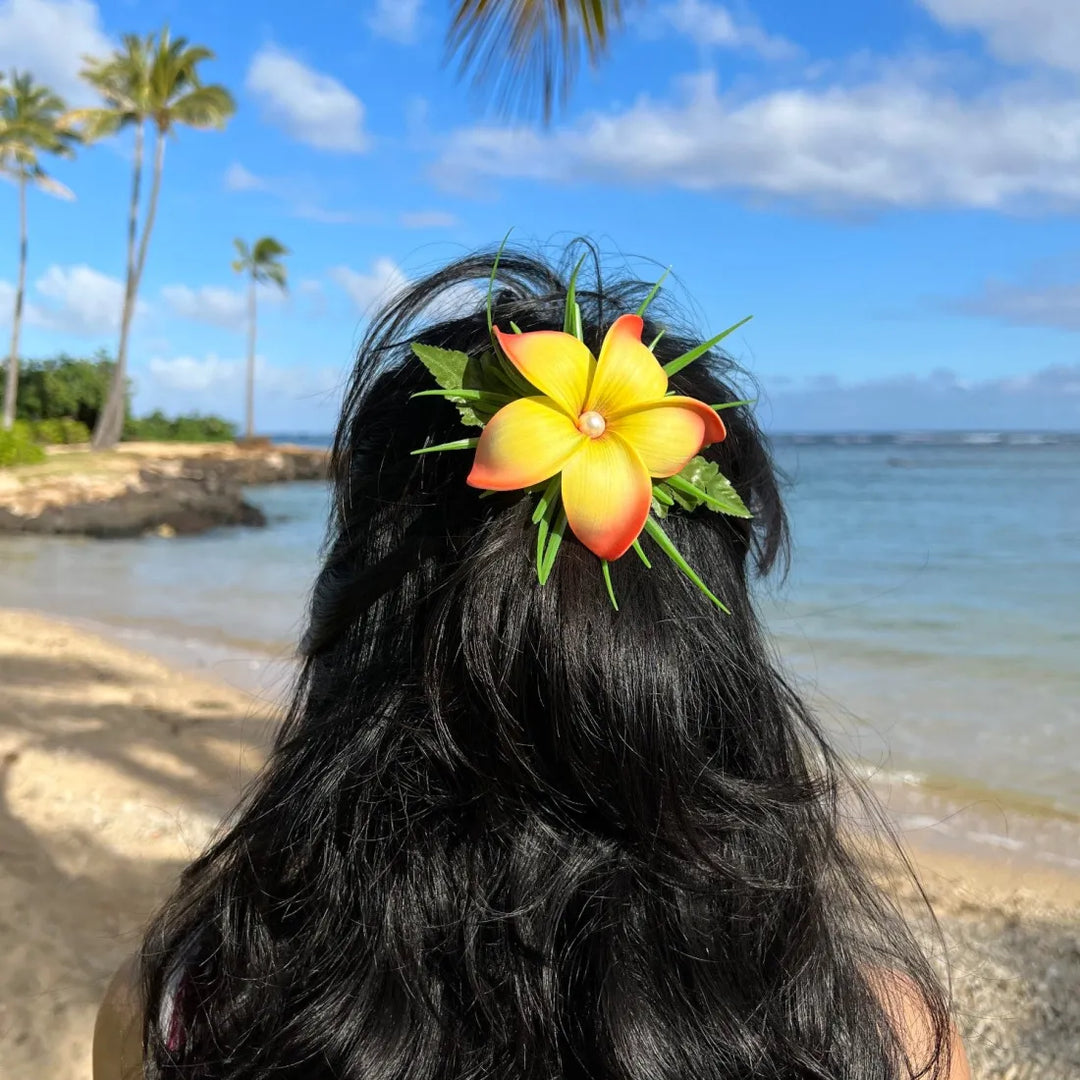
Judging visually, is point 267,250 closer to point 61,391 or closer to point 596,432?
point 61,391

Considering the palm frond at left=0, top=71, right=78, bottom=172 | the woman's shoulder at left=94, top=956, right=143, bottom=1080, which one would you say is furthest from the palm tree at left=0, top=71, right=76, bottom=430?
the woman's shoulder at left=94, top=956, right=143, bottom=1080

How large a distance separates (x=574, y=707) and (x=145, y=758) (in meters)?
4.21

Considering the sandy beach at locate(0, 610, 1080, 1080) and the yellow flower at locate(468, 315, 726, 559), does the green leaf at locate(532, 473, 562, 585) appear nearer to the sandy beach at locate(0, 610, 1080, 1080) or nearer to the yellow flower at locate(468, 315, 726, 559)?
the yellow flower at locate(468, 315, 726, 559)

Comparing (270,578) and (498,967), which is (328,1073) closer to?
(498,967)

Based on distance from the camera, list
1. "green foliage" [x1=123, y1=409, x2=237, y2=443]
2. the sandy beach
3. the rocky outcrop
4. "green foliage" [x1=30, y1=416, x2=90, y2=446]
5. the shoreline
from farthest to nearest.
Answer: "green foliage" [x1=123, y1=409, x2=237, y2=443]
"green foliage" [x1=30, y1=416, x2=90, y2=446]
the rocky outcrop
the shoreline
the sandy beach

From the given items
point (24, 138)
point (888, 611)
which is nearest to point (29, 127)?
point (24, 138)

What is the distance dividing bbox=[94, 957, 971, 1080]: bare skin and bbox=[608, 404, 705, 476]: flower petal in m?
0.65

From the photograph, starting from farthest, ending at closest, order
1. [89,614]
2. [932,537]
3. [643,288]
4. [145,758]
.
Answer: [932,537] < [89,614] < [145,758] < [643,288]

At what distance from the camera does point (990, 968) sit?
9.19ft

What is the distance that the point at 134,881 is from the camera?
3266 mm

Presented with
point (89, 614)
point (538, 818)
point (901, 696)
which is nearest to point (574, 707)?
point (538, 818)

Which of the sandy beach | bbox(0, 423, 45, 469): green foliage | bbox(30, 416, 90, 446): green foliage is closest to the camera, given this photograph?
the sandy beach

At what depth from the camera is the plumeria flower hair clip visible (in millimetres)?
725

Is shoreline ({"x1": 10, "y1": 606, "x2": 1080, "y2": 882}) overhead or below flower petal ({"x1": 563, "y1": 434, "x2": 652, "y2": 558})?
below
